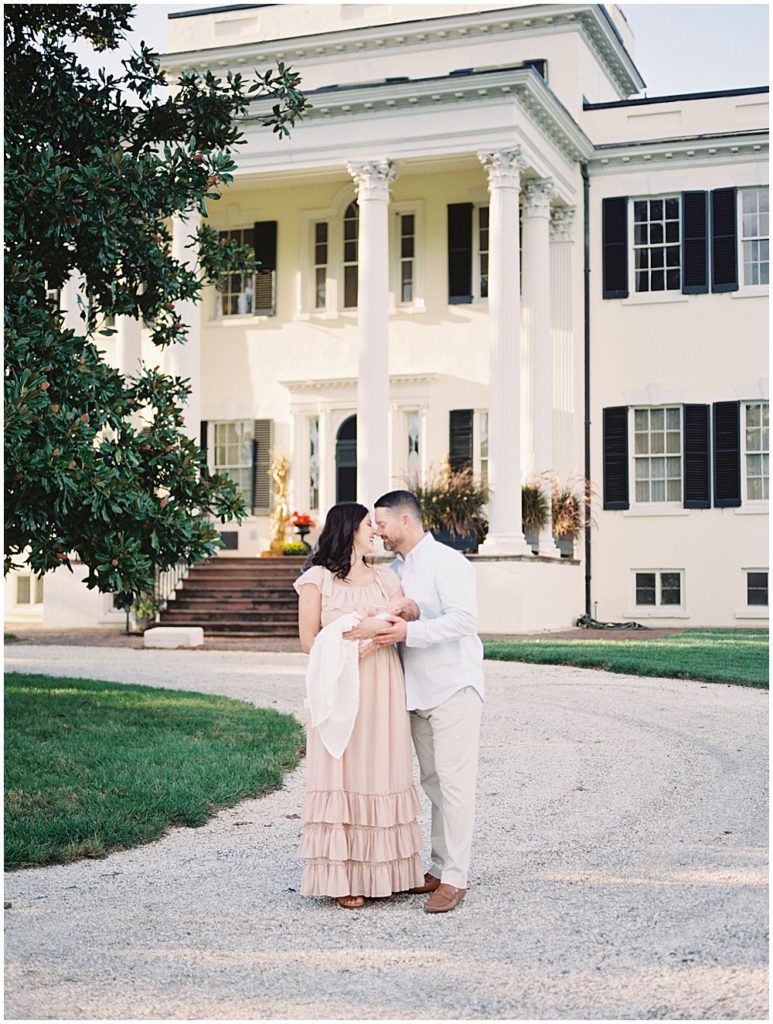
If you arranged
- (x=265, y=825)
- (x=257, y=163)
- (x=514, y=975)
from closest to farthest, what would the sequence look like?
(x=514, y=975), (x=265, y=825), (x=257, y=163)

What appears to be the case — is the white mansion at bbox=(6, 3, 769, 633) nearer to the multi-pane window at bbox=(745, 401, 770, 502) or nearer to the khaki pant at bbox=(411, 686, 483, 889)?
the multi-pane window at bbox=(745, 401, 770, 502)

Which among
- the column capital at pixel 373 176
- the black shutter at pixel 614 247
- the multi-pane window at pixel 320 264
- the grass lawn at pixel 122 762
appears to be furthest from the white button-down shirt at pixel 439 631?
the multi-pane window at pixel 320 264

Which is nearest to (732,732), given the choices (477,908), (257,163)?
(477,908)

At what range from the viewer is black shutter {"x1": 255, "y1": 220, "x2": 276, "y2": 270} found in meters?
25.2

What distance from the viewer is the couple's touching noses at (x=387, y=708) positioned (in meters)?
5.71

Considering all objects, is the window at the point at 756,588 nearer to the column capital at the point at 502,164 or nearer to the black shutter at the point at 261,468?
the column capital at the point at 502,164

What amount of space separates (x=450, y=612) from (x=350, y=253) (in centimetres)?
1989

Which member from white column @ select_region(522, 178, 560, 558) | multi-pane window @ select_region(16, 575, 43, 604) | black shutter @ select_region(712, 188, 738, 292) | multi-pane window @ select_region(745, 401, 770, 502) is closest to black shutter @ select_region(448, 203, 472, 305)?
white column @ select_region(522, 178, 560, 558)

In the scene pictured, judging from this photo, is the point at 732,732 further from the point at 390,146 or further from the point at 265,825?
the point at 390,146

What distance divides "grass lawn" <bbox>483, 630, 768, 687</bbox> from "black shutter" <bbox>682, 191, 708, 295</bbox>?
738cm

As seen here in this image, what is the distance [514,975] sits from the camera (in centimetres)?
464

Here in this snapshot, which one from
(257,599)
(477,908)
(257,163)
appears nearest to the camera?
(477,908)

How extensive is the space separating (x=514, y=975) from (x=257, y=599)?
1636 cm

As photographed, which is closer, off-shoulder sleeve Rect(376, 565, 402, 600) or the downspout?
off-shoulder sleeve Rect(376, 565, 402, 600)
